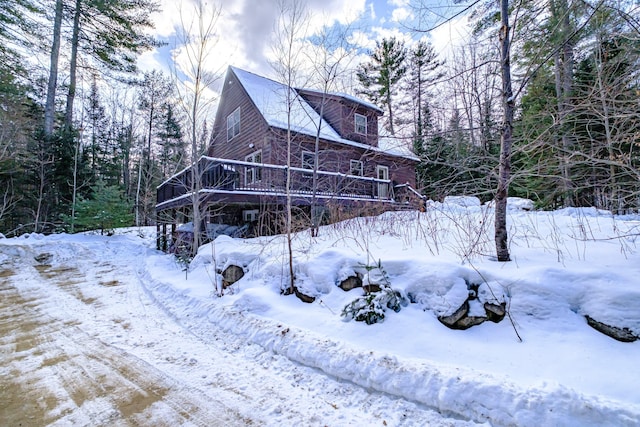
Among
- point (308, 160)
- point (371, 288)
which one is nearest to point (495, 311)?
point (371, 288)

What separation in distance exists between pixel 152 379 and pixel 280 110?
414 inches

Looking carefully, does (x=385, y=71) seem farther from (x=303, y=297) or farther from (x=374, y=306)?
(x=374, y=306)

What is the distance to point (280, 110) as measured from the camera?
1134 cm

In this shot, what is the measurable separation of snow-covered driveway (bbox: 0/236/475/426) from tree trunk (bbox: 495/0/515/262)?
2.37 metres

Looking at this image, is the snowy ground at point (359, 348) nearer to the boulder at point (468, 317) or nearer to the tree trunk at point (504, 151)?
the boulder at point (468, 317)

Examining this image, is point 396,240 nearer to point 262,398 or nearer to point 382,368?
point 382,368

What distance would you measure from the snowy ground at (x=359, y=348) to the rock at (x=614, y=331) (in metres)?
0.04

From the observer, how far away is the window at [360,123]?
45.1 feet

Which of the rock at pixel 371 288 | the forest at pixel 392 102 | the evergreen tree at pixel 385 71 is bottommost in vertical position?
the rock at pixel 371 288

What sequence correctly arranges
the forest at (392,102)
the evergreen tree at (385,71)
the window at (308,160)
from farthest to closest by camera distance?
the evergreen tree at (385,71), the window at (308,160), the forest at (392,102)

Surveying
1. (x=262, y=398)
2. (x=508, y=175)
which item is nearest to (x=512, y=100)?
(x=508, y=175)

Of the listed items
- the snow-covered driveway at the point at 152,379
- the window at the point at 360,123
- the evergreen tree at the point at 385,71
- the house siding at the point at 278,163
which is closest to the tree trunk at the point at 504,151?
the house siding at the point at 278,163

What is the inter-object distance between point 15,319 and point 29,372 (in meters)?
2.20

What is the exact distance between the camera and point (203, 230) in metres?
8.41
